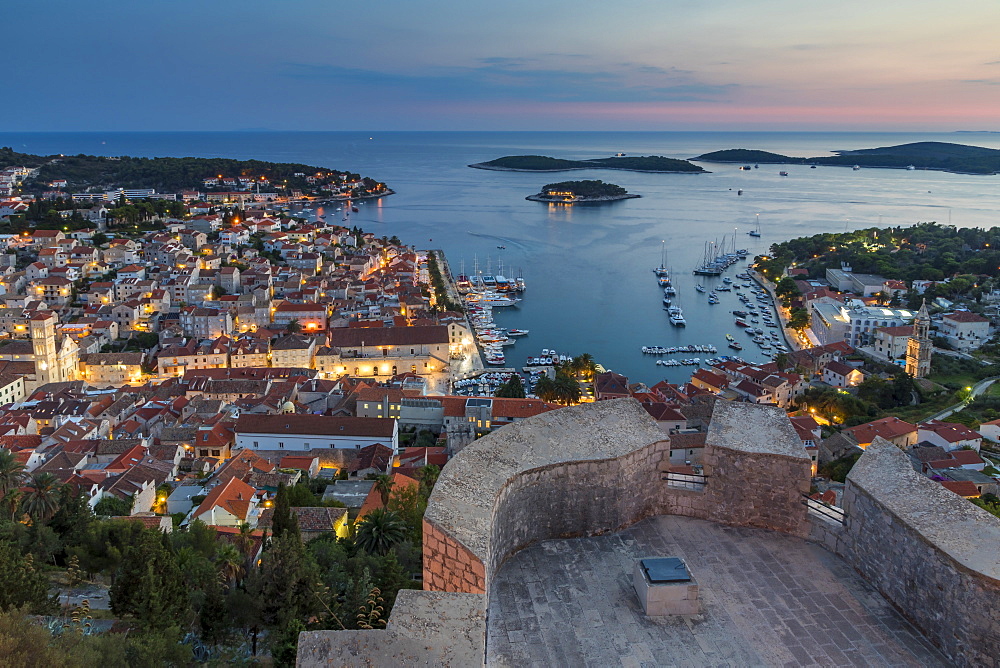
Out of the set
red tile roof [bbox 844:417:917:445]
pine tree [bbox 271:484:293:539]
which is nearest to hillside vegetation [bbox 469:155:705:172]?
red tile roof [bbox 844:417:917:445]

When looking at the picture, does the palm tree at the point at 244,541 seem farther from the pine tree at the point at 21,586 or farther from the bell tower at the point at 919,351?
the bell tower at the point at 919,351

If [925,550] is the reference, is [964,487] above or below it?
below

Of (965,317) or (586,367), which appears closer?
(586,367)

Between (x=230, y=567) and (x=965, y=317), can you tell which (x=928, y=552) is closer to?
(x=230, y=567)

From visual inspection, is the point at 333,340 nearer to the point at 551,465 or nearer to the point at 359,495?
the point at 359,495

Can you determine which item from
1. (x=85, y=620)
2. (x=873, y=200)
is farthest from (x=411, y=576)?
(x=873, y=200)

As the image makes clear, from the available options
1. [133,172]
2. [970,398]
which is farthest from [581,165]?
[970,398]

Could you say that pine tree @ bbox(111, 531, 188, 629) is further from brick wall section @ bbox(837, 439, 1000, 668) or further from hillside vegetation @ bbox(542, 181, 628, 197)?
hillside vegetation @ bbox(542, 181, 628, 197)

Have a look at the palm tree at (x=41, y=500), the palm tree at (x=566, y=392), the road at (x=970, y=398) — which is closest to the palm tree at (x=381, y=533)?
the palm tree at (x=41, y=500)
